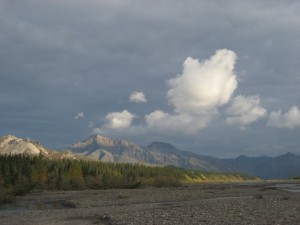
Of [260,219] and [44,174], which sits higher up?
[44,174]

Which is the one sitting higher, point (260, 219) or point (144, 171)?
point (144, 171)

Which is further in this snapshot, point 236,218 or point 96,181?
point 96,181

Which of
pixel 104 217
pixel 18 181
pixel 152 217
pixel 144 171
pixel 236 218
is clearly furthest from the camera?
pixel 144 171

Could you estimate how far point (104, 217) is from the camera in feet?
167

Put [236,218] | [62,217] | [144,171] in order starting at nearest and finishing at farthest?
[236,218] < [62,217] < [144,171]

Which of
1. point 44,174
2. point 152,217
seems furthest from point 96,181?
point 152,217

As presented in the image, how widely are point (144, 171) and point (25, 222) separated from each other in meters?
142

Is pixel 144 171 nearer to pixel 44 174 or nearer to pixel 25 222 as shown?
pixel 44 174

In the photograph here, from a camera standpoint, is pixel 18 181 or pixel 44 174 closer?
pixel 18 181

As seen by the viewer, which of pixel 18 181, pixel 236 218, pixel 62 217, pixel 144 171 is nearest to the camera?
pixel 236 218

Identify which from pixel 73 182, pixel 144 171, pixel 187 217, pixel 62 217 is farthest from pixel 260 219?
pixel 144 171

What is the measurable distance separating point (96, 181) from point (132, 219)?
10394 cm

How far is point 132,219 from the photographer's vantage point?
4612cm

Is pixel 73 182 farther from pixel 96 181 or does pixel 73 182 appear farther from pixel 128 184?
pixel 128 184
